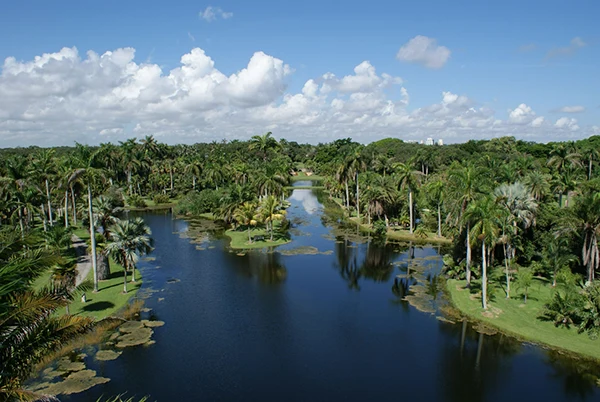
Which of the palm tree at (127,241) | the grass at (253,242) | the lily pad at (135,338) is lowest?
the lily pad at (135,338)

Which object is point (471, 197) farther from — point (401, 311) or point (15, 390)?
point (15, 390)

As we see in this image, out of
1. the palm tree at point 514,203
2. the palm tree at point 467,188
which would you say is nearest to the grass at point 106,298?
the palm tree at point 467,188

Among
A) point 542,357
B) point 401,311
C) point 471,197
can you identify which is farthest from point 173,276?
point 542,357

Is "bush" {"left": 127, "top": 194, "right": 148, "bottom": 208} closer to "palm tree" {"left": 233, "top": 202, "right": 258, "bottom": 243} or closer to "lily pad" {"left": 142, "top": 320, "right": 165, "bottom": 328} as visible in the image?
"palm tree" {"left": 233, "top": 202, "right": 258, "bottom": 243}

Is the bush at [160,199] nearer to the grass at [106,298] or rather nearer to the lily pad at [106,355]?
the grass at [106,298]

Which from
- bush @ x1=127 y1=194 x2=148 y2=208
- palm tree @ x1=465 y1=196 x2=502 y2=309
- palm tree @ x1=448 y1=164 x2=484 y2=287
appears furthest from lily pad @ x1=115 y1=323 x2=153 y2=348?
bush @ x1=127 y1=194 x2=148 y2=208

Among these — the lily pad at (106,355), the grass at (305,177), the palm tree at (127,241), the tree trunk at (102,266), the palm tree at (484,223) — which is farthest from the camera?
the grass at (305,177)
